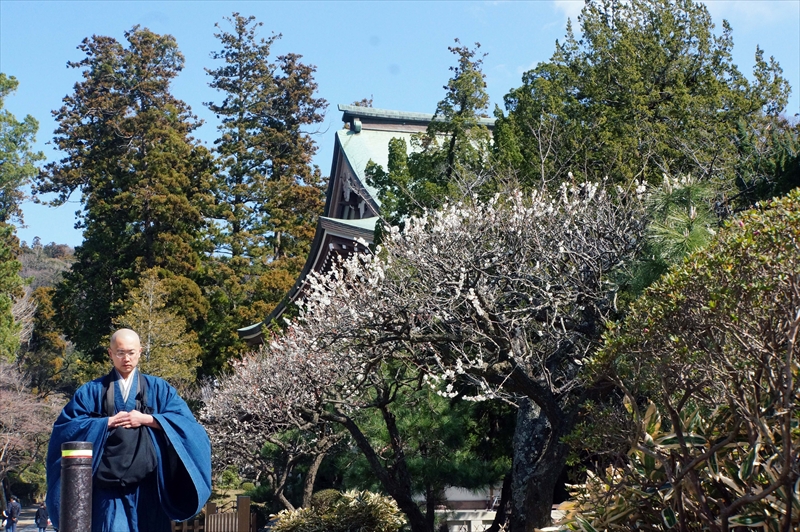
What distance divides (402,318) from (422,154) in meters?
6.08

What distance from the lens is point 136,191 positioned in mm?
36594

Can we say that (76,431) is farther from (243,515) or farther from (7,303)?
(7,303)

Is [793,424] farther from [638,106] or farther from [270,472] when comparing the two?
[270,472]

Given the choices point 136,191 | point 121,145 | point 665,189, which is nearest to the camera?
point 665,189

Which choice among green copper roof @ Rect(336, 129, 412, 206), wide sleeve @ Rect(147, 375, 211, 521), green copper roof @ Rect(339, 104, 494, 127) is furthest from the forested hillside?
green copper roof @ Rect(339, 104, 494, 127)

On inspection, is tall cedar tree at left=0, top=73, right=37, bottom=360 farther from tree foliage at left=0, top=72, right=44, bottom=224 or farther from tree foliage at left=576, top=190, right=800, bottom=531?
tree foliage at left=576, top=190, right=800, bottom=531

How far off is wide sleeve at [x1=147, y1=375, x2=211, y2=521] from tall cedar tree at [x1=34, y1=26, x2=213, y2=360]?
28898 mm

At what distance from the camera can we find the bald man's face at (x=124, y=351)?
4516 millimetres

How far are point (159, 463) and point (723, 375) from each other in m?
3.71

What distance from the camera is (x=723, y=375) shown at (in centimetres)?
595

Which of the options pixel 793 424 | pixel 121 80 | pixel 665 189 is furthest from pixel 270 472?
pixel 121 80

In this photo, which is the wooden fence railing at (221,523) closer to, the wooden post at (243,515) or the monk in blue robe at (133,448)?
the wooden post at (243,515)

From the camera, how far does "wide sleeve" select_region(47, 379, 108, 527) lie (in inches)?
169

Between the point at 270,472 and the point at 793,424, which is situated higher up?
the point at 793,424
